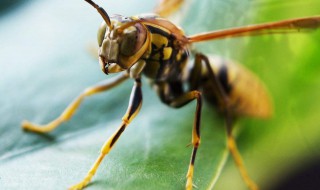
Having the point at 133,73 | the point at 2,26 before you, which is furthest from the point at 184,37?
the point at 2,26

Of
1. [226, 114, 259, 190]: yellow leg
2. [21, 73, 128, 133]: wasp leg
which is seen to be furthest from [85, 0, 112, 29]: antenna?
[226, 114, 259, 190]: yellow leg

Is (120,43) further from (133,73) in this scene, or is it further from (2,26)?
(2,26)

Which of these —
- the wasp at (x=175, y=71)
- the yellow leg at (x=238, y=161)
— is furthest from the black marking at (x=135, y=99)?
the yellow leg at (x=238, y=161)

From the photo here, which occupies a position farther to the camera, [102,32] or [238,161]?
[238,161]

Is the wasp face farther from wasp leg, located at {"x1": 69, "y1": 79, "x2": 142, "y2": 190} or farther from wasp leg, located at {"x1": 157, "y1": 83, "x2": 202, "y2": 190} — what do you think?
wasp leg, located at {"x1": 157, "y1": 83, "x2": 202, "y2": 190}

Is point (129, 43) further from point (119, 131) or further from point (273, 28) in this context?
point (273, 28)

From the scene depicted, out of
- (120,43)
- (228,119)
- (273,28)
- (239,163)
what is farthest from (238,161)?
(120,43)
